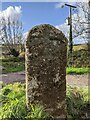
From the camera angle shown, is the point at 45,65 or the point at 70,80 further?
the point at 70,80

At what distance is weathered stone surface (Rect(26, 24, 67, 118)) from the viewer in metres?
3.61

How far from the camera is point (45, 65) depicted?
11.9 feet

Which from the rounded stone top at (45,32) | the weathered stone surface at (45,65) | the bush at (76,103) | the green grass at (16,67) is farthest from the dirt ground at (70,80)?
the rounded stone top at (45,32)

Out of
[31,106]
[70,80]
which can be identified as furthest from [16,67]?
[31,106]

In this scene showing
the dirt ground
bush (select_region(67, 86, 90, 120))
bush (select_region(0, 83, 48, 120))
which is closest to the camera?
bush (select_region(0, 83, 48, 120))

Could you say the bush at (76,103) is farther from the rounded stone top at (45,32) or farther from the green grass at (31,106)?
the rounded stone top at (45,32)

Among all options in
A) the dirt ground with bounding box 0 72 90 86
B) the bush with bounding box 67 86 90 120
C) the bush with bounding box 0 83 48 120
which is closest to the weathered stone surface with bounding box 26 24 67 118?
the bush with bounding box 0 83 48 120

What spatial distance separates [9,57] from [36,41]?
12.4 m

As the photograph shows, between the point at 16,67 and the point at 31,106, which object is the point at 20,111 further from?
the point at 16,67

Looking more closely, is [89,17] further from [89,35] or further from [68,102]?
[68,102]

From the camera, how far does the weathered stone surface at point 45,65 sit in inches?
142

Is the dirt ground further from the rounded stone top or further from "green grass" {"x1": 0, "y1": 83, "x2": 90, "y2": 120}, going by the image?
the rounded stone top

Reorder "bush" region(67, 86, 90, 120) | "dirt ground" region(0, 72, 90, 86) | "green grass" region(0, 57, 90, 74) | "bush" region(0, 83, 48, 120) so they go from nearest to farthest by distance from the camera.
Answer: "bush" region(0, 83, 48, 120) → "bush" region(67, 86, 90, 120) → "dirt ground" region(0, 72, 90, 86) → "green grass" region(0, 57, 90, 74)

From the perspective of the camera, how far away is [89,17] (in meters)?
13.0
